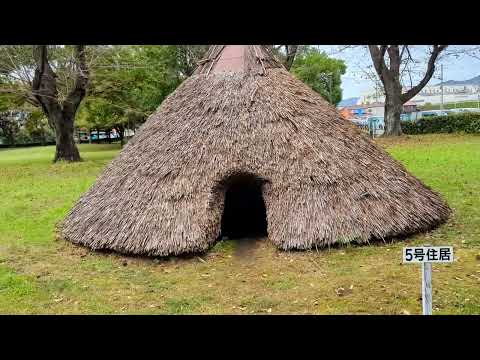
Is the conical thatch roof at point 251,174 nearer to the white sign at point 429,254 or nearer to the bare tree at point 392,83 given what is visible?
the white sign at point 429,254

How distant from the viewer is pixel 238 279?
20.3ft

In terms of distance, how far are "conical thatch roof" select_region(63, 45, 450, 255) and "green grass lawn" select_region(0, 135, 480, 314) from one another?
9.2 inches

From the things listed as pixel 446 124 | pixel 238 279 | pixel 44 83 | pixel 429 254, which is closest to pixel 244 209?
pixel 238 279

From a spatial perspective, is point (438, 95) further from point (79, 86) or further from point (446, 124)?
point (79, 86)

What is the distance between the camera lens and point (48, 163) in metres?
19.3

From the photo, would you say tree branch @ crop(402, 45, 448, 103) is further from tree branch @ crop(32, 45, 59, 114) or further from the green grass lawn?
tree branch @ crop(32, 45, 59, 114)

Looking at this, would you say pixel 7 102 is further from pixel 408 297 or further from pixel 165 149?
pixel 408 297

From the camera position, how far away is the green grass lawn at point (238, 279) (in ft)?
17.8

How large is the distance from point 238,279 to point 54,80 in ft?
49.7

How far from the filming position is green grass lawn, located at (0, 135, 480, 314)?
5.42 meters

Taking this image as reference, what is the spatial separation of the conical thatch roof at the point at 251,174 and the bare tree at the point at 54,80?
11562 mm
